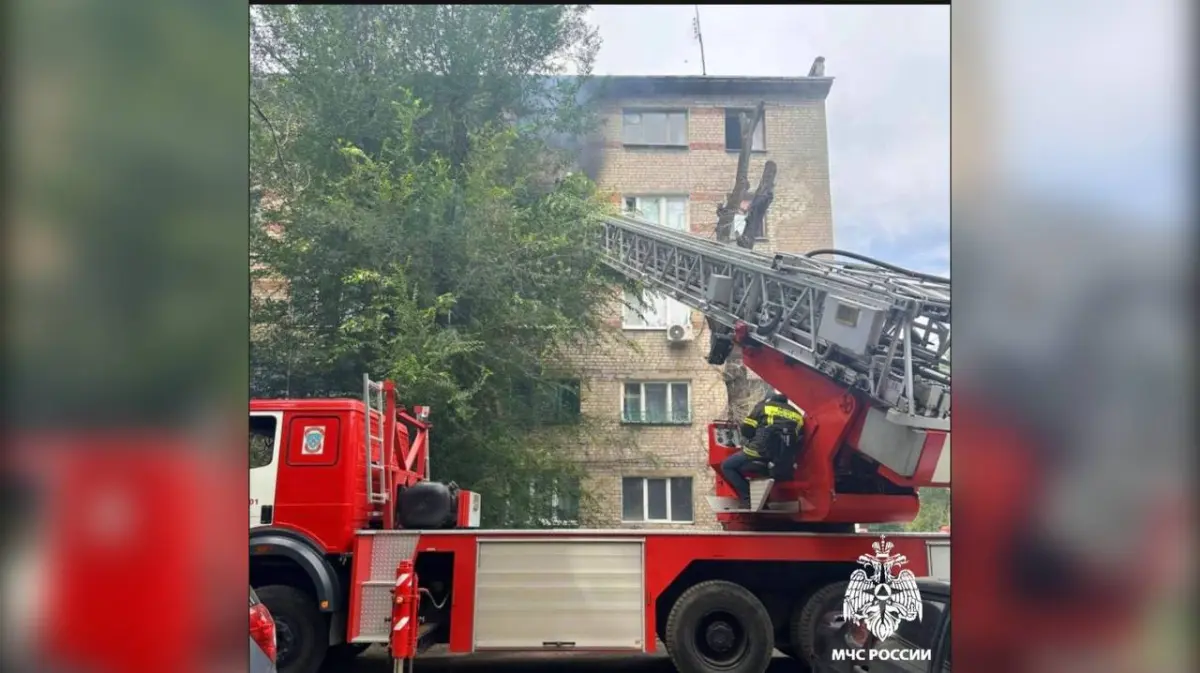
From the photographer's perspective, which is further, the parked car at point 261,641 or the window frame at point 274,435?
the window frame at point 274,435

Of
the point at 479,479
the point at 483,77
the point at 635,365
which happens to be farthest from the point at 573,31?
the point at 479,479

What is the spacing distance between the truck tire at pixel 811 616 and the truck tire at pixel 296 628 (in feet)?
10.1

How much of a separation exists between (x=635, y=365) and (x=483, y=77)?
6.11 feet

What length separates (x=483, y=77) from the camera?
186 inches

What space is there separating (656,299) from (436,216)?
1.41 meters

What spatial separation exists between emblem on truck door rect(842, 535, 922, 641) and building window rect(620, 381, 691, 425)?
1396 millimetres

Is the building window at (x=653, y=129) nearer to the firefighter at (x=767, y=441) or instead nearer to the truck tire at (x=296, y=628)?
the firefighter at (x=767, y=441)

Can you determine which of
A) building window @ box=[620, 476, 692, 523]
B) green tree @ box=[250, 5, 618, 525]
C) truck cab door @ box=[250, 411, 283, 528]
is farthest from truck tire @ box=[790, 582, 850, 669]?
truck cab door @ box=[250, 411, 283, 528]

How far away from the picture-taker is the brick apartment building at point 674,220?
4707 mm

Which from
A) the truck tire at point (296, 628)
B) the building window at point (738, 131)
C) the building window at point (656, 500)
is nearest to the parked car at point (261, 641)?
the truck tire at point (296, 628)

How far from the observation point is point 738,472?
17.6 ft

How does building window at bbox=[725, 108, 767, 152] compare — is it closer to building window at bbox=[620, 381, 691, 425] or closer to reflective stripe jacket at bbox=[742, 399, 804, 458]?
building window at bbox=[620, 381, 691, 425]
